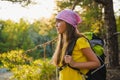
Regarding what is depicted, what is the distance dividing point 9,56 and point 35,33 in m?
68.4

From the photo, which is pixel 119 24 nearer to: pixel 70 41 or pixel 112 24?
pixel 112 24

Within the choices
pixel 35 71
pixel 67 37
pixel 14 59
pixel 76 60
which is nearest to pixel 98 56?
pixel 76 60

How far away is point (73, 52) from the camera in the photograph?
3.05m

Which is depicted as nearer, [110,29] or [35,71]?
Answer: [35,71]

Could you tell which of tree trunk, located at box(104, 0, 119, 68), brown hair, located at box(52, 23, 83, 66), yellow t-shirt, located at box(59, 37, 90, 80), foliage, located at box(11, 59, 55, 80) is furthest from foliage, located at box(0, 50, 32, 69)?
yellow t-shirt, located at box(59, 37, 90, 80)

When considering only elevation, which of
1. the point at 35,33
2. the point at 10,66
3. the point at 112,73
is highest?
the point at 10,66

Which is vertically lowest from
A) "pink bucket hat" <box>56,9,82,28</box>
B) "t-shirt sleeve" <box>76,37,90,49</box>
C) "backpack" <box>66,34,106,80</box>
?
"backpack" <box>66,34,106,80</box>

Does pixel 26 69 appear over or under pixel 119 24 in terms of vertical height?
over

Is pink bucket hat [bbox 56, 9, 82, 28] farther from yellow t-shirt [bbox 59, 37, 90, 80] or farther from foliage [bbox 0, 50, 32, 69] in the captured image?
foliage [bbox 0, 50, 32, 69]

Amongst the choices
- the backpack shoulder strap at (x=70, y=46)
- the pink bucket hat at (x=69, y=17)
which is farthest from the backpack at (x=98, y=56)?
the pink bucket hat at (x=69, y=17)

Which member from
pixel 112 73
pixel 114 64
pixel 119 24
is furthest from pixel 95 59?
pixel 119 24

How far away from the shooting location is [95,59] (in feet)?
9.86

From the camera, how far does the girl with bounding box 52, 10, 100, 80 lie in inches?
118

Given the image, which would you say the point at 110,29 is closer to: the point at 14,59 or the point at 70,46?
the point at 14,59
